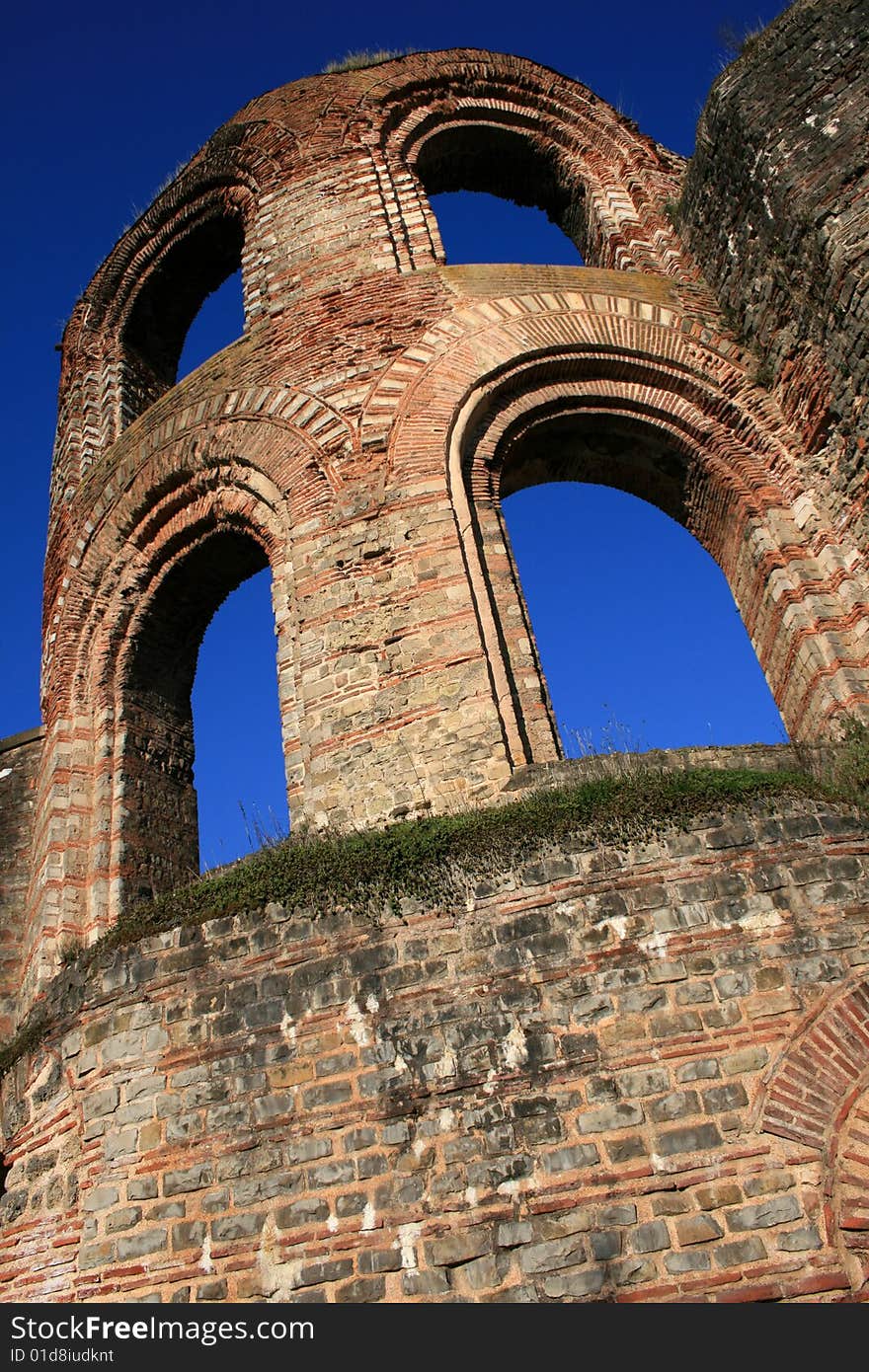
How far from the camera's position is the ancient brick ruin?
4.40 meters

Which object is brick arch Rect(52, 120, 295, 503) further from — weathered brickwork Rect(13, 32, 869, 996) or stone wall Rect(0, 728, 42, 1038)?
stone wall Rect(0, 728, 42, 1038)

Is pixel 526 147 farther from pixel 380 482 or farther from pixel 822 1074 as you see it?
pixel 822 1074

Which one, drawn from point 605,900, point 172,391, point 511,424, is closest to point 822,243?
point 511,424

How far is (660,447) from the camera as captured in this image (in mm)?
8234

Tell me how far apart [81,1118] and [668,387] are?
643 cm

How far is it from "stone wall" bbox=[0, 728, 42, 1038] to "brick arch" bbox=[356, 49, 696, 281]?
6062mm

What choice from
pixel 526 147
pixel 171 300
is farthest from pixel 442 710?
pixel 171 300

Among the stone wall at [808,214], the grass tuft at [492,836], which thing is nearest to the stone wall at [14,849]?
the grass tuft at [492,836]

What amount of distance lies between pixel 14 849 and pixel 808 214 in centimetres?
734

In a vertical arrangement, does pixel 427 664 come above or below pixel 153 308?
below

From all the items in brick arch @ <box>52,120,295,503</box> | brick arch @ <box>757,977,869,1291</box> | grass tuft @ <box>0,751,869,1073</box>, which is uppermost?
brick arch @ <box>52,120,295,503</box>

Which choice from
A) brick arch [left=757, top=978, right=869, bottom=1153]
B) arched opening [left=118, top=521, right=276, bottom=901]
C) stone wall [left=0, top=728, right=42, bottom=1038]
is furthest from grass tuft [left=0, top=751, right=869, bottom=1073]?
stone wall [left=0, top=728, right=42, bottom=1038]

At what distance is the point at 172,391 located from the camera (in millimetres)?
9195
